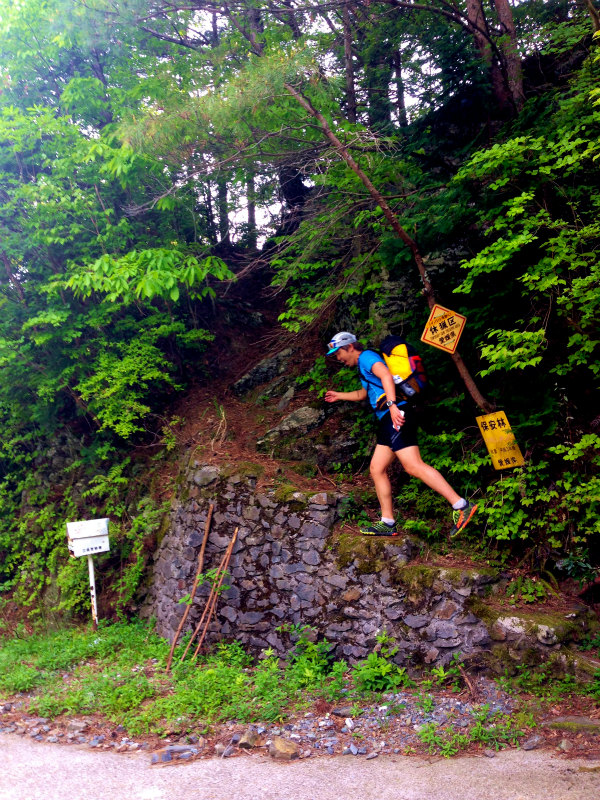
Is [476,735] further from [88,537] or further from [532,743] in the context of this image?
[88,537]

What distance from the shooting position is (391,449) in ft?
17.3

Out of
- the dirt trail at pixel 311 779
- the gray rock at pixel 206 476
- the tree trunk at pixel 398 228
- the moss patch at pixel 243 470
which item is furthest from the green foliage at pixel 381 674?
the gray rock at pixel 206 476

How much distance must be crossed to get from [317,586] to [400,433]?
5.78 ft

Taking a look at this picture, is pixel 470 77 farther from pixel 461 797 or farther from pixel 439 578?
pixel 461 797

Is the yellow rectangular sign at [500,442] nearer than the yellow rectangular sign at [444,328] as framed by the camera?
Yes

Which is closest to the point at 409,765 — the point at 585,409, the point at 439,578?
the point at 439,578

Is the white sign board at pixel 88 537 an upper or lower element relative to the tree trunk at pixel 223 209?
lower

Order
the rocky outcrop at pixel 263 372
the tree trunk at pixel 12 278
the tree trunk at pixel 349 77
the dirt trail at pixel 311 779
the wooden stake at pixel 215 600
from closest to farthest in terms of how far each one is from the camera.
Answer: the dirt trail at pixel 311 779, the wooden stake at pixel 215 600, the tree trunk at pixel 349 77, the tree trunk at pixel 12 278, the rocky outcrop at pixel 263 372

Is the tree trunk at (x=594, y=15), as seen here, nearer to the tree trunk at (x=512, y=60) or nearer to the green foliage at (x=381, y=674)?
the tree trunk at (x=512, y=60)

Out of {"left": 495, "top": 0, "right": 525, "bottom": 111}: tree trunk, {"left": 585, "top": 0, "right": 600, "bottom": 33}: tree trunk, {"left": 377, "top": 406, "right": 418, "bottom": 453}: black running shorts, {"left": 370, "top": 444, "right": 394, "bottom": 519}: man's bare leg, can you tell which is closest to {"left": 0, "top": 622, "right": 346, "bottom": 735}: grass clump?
{"left": 370, "top": 444, "right": 394, "bottom": 519}: man's bare leg

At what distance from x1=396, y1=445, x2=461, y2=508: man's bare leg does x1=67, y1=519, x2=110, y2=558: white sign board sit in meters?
4.29

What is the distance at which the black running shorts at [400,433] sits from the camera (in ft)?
17.0

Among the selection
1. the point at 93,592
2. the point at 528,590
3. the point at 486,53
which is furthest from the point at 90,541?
the point at 486,53

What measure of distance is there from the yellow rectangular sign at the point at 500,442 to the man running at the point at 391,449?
0.52m
